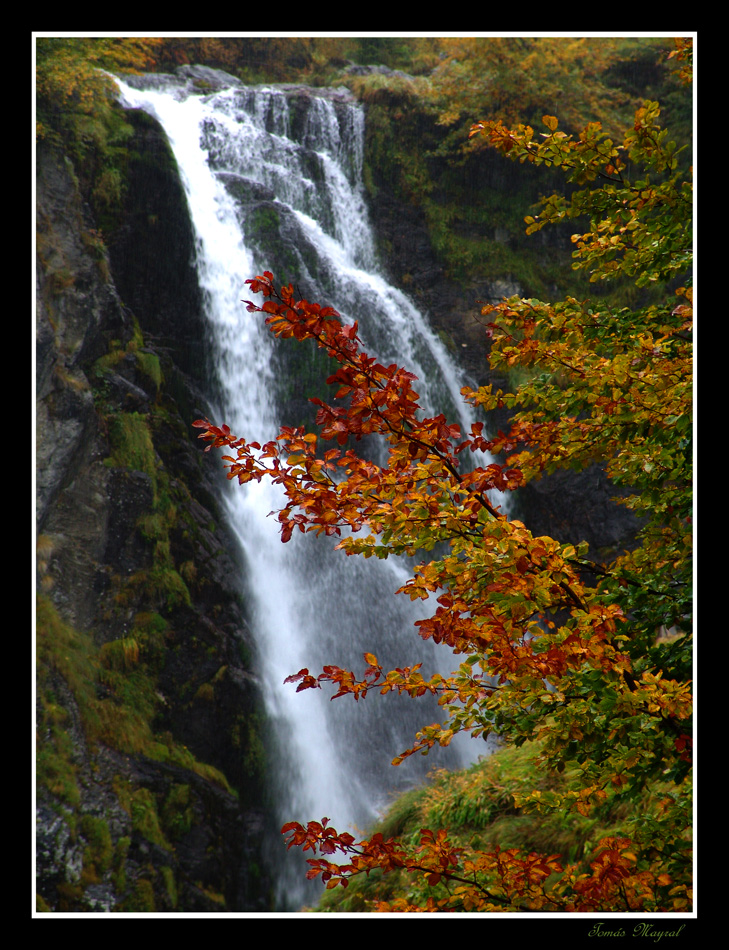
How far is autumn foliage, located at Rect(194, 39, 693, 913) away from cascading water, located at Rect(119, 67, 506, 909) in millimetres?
3574

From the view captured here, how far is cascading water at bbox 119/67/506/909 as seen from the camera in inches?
225

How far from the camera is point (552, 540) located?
1583 mm

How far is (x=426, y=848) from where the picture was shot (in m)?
1.91

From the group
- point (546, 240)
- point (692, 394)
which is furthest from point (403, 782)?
point (546, 240)

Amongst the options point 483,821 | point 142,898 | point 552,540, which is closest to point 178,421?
point 142,898

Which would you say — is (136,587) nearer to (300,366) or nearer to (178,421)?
(178,421)

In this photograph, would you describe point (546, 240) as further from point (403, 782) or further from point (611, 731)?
point (611, 731)

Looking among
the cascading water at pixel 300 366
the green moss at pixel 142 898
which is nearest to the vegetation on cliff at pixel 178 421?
the green moss at pixel 142 898

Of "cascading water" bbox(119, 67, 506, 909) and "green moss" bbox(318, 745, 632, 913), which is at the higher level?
"cascading water" bbox(119, 67, 506, 909)

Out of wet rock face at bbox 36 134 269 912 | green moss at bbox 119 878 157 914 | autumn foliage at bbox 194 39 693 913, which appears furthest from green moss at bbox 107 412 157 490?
autumn foliage at bbox 194 39 693 913

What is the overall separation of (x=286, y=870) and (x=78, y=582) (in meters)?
2.98

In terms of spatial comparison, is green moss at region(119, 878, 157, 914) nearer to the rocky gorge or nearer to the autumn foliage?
the rocky gorge

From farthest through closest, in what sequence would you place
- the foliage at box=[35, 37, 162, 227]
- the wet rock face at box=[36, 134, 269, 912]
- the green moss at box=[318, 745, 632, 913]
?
the foliage at box=[35, 37, 162, 227] → the wet rock face at box=[36, 134, 269, 912] → the green moss at box=[318, 745, 632, 913]

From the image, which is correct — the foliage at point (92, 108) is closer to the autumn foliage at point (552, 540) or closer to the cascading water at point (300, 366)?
the cascading water at point (300, 366)
